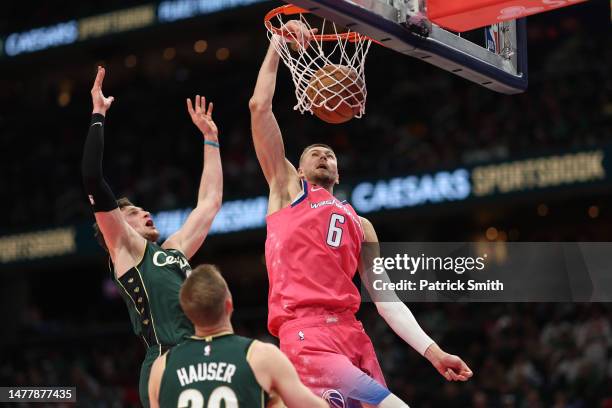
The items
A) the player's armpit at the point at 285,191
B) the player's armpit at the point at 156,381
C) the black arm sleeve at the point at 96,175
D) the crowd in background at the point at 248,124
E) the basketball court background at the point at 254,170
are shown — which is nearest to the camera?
the player's armpit at the point at 156,381

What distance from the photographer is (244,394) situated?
4.02 m

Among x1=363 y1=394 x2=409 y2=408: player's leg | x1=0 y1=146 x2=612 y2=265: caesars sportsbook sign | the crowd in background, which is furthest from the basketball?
the crowd in background

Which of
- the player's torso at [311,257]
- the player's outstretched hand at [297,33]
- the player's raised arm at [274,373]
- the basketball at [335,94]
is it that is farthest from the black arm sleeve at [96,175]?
the player's raised arm at [274,373]

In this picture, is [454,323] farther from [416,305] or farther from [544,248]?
[544,248]

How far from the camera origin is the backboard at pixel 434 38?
5.42m

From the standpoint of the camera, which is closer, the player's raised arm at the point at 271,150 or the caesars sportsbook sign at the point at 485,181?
the player's raised arm at the point at 271,150

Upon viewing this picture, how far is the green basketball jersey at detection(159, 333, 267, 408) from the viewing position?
4004 mm

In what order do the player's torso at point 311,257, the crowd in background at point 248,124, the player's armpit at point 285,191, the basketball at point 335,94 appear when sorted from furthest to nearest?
the crowd in background at point 248,124, the basketball at point 335,94, the player's armpit at point 285,191, the player's torso at point 311,257

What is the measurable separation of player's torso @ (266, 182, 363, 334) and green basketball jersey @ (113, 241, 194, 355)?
0.59m

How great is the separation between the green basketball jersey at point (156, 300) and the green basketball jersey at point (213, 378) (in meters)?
1.41

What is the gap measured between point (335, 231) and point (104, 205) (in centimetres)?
138

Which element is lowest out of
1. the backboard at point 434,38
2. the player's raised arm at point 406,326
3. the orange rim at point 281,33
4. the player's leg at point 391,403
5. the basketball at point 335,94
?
the player's leg at point 391,403

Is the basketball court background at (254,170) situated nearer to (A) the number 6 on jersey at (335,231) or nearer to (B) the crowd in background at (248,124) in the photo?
(B) the crowd in background at (248,124)

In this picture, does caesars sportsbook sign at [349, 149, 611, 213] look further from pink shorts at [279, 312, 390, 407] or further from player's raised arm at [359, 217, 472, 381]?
pink shorts at [279, 312, 390, 407]
